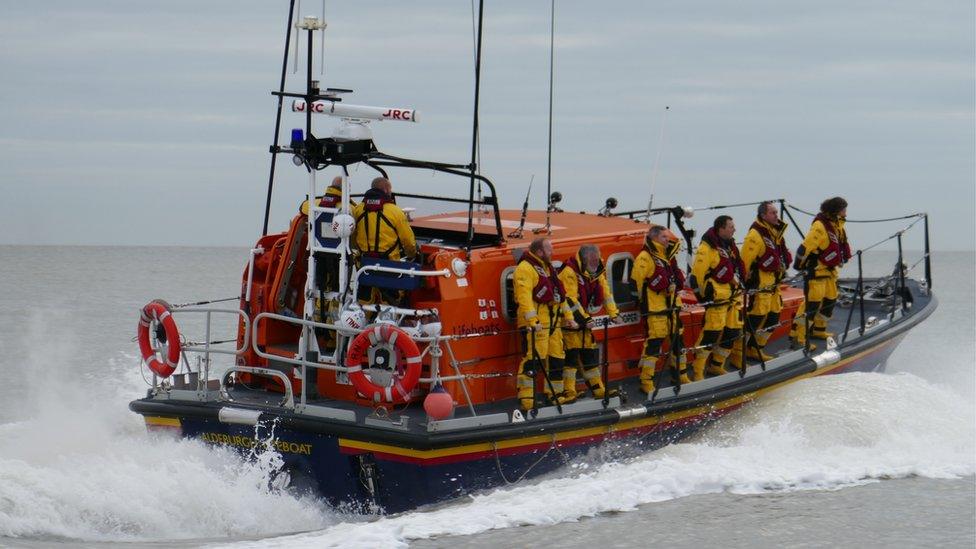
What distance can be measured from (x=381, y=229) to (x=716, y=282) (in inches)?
113

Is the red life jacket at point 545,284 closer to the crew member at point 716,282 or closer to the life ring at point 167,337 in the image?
the crew member at point 716,282

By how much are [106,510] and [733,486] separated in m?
4.57

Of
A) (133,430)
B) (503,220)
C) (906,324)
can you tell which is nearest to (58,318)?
(133,430)

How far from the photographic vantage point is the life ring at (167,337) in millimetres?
9336

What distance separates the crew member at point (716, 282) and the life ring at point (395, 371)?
106 inches

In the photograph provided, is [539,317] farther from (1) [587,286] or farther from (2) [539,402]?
(2) [539,402]

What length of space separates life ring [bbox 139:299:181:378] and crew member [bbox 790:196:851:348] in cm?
526

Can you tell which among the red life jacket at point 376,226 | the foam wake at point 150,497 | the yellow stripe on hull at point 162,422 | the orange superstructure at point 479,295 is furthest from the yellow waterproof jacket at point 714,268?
the yellow stripe on hull at point 162,422

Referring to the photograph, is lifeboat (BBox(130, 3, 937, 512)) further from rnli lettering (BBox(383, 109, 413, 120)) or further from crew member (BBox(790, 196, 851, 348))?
crew member (BBox(790, 196, 851, 348))

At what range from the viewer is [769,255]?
10.8 metres

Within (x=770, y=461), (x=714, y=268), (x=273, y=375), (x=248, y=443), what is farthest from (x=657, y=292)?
(x=248, y=443)

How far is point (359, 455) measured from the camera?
8688 mm

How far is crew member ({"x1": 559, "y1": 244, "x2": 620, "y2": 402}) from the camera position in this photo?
369 inches

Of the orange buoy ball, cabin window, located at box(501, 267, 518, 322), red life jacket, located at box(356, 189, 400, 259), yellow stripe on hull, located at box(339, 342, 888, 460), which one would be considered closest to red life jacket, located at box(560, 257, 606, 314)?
cabin window, located at box(501, 267, 518, 322)
